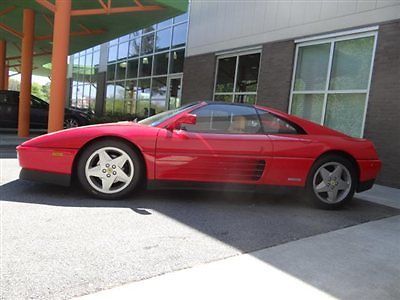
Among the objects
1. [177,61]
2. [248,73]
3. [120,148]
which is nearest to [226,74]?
[248,73]

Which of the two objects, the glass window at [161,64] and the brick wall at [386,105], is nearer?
the brick wall at [386,105]

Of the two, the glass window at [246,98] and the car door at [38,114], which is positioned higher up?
the glass window at [246,98]

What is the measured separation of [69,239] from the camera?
3383 mm

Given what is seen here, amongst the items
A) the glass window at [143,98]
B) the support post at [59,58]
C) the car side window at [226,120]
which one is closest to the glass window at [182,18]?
the glass window at [143,98]

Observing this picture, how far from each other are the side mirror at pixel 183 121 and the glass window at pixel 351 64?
458cm

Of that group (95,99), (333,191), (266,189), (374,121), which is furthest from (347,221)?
(95,99)

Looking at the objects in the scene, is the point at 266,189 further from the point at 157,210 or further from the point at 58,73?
the point at 58,73

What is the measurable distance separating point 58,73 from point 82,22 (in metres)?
4.63

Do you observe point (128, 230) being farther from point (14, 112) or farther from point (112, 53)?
point (112, 53)

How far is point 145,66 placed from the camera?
17719 millimetres

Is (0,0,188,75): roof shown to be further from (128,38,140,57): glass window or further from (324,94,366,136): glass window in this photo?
(324,94,366,136): glass window

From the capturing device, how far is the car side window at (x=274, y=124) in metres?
5.11

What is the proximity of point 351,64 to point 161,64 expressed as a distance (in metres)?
9.38

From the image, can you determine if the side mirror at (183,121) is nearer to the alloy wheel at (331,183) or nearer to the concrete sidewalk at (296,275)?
the alloy wheel at (331,183)
